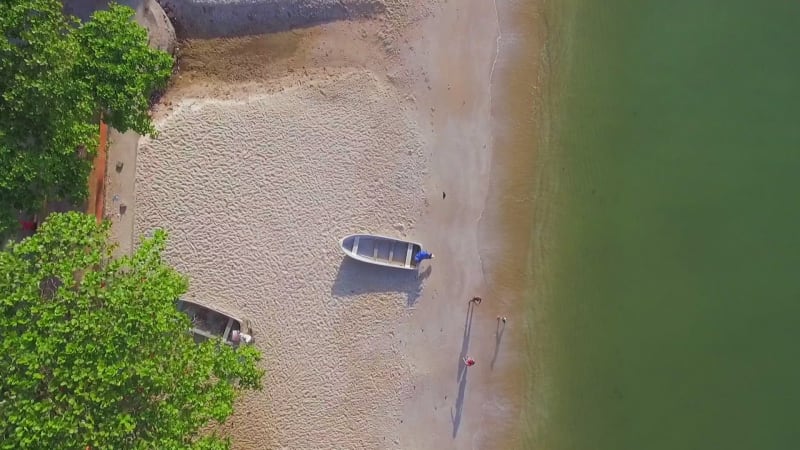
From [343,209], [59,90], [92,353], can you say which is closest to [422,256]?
[343,209]

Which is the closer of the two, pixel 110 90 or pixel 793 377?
pixel 110 90

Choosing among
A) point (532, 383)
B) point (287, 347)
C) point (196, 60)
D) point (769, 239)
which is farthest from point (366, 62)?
point (769, 239)

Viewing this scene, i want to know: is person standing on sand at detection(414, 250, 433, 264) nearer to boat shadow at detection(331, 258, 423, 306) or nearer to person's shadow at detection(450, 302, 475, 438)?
boat shadow at detection(331, 258, 423, 306)

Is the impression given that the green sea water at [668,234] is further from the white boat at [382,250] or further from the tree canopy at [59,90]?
the tree canopy at [59,90]

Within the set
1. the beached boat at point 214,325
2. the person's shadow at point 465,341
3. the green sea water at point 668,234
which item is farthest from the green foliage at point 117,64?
the green sea water at point 668,234

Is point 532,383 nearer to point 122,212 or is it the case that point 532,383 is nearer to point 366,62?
point 366,62

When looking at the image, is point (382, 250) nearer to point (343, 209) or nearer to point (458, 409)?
point (343, 209)

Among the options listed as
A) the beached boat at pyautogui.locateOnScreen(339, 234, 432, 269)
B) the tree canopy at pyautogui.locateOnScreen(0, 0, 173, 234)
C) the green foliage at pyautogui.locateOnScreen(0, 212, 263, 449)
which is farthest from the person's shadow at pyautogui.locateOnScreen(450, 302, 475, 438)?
the tree canopy at pyautogui.locateOnScreen(0, 0, 173, 234)
